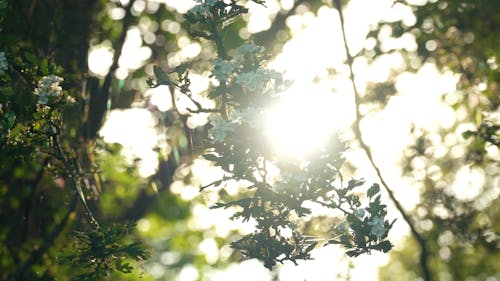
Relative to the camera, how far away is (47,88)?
500 cm

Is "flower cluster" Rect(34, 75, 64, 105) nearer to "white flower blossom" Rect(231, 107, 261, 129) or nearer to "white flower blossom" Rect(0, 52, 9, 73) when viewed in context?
"white flower blossom" Rect(0, 52, 9, 73)

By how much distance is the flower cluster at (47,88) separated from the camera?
4941 millimetres

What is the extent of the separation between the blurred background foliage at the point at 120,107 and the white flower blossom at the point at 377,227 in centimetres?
180

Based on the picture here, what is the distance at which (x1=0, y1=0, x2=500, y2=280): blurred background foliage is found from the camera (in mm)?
5453

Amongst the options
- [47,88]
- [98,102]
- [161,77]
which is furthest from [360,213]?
[98,102]

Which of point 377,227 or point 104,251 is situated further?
point 104,251

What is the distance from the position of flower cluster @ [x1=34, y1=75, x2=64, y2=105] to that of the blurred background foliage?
0.12m

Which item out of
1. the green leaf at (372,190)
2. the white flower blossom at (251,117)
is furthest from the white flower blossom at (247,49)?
the green leaf at (372,190)

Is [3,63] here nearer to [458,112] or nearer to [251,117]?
[251,117]

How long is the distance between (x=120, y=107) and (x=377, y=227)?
5.20 meters

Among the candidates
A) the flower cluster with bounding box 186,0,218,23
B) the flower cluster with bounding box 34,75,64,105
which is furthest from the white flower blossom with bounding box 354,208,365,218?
the flower cluster with bounding box 34,75,64,105

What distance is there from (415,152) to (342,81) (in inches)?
98.2

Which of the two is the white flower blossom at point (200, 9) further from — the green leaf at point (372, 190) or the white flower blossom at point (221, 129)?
the green leaf at point (372, 190)

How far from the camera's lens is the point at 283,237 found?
13.9ft
